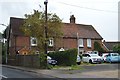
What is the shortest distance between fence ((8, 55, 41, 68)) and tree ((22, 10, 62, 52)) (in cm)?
176

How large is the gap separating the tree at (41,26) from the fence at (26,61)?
1.76 m

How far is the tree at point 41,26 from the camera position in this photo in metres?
37.8

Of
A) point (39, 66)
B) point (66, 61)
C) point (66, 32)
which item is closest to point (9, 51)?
point (66, 32)

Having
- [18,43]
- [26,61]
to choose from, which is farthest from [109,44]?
[26,61]

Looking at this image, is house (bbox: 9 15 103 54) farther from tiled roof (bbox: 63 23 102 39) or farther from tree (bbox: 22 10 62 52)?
tree (bbox: 22 10 62 52)

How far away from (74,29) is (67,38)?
4.32 m

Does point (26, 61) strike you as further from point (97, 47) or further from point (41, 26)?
point (97, 47)

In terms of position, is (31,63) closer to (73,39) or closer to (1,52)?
(1,52)

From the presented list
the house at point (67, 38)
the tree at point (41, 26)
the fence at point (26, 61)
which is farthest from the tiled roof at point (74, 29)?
the tree at point (41, 26)

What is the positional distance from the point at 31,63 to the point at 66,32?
24510 mm

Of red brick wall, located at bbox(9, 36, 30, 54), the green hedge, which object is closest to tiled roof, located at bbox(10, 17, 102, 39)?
red brick wall, located at bbox(9, 36, 30, 54)

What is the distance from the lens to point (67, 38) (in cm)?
6209

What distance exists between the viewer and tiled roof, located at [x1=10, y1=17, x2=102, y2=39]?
6028cm

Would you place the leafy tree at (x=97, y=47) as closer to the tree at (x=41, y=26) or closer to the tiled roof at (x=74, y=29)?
the tiled roof at (x=74, y=29)
